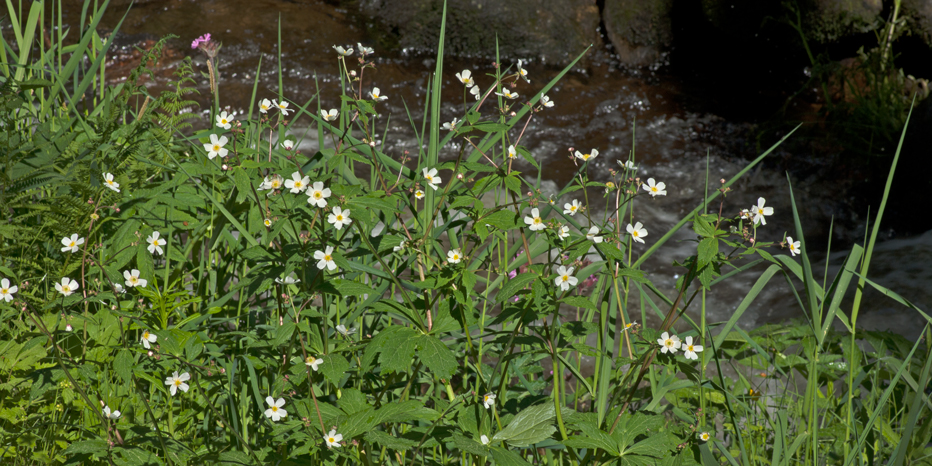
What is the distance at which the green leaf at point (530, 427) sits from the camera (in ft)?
3.51

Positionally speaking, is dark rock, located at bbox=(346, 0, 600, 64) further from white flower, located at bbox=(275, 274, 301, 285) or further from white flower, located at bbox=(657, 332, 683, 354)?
white flower, located at bbox=(657, 332, 683, 354)

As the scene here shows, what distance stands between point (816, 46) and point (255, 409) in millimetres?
5767

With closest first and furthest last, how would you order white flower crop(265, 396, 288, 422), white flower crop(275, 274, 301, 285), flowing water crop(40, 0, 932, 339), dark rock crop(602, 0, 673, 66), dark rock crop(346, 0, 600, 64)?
white flower crop(265, 396, 288, 422)
white flower crop(275, 274, 301, 285)
flowing water crop(40, 0, 932, 339)
dark rock crop(602, 0, 673, 66)
dark rock crop(346, 0, 600, 64)

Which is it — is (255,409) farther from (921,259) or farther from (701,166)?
(701,166)

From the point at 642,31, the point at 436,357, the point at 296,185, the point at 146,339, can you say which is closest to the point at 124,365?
the point at 146,339

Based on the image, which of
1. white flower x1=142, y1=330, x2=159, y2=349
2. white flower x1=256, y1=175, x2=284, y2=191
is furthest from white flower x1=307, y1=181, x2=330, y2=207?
white flower x1=142, y1=330, x2=159, y2=349

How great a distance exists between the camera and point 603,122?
546 cm

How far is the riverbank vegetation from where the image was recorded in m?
1.10

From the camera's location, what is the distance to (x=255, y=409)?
148 cm

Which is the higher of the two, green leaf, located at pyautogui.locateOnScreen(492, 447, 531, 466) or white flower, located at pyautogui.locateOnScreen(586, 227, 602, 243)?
white flower, located at pyautogui.locateOnScreen(586, 227, 602, 243)

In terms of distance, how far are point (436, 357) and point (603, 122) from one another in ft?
15.5

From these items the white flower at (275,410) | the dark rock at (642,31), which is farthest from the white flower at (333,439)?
the dark rock at (642,31)

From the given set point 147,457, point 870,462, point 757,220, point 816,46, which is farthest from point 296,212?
point 816,46

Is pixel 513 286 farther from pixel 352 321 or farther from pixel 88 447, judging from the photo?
pixel 88 447
